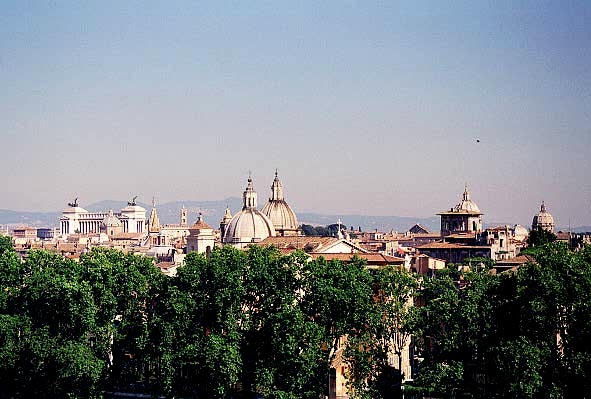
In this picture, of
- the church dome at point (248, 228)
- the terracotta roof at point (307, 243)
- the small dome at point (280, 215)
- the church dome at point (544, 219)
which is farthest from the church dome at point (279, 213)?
the church dome at point (544, 219)

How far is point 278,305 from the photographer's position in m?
43.7

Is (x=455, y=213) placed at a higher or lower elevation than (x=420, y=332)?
higher

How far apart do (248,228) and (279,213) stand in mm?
12288

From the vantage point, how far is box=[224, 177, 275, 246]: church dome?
105750 mm

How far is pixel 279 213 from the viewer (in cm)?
11812

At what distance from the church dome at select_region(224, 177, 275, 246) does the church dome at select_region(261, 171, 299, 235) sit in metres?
6.09

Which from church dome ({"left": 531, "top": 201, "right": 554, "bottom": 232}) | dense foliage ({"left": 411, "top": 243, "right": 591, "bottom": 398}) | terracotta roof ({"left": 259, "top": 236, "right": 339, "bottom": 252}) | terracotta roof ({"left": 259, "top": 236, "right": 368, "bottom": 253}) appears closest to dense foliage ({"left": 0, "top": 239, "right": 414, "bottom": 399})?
dense foliage ({"left": 411, "top": 243, "right": 591, "bottom": 398})

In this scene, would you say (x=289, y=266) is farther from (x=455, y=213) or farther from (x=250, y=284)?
(x=455, y=213)

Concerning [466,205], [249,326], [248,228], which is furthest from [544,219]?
[249,326]

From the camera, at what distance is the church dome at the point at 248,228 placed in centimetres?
10575

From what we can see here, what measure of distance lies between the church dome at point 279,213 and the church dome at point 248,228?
6.09 m

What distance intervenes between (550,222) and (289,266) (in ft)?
403

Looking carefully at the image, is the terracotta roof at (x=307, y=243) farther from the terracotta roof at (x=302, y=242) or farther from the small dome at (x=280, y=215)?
the small dome at (x=280, y=215)

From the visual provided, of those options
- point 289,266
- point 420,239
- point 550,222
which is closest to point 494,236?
point 550,222
